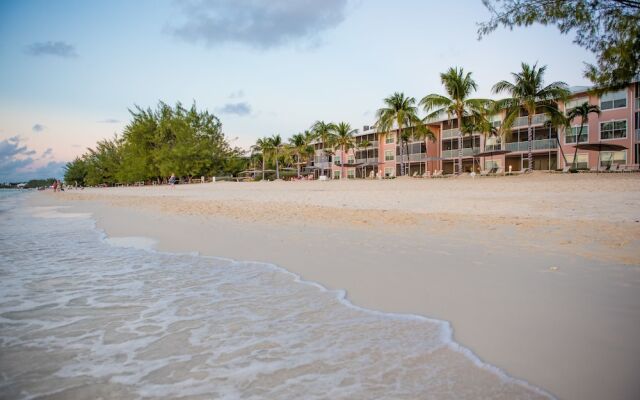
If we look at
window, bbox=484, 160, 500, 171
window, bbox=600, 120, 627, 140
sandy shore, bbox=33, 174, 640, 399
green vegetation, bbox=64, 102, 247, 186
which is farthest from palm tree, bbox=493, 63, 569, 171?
green vegetation, bbox=64, 102, 247, 186

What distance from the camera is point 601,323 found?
301 cm

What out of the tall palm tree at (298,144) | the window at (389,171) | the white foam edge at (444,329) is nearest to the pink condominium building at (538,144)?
the window at (389,171)

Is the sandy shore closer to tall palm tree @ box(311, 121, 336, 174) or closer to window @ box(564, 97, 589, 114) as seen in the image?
window @ box(564, 97, 589, 114)

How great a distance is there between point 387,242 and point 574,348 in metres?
4.18

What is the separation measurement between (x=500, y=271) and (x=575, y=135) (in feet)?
137

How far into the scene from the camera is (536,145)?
135 ft

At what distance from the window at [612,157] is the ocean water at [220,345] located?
40.1 meters

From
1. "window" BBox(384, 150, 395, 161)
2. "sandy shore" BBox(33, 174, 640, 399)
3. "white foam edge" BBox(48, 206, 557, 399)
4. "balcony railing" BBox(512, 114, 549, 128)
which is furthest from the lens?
"window" BBox(384, 150, 395, 161)

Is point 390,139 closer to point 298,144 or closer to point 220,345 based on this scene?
point 298,144

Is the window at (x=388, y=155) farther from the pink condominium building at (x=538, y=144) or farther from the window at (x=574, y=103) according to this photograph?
the window at (x=574, y=103)

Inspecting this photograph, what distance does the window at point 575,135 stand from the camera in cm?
3784

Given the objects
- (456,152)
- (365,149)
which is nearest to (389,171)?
(365,149)

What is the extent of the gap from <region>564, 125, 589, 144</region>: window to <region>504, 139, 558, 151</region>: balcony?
112cm

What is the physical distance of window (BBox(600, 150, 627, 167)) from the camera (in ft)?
114
